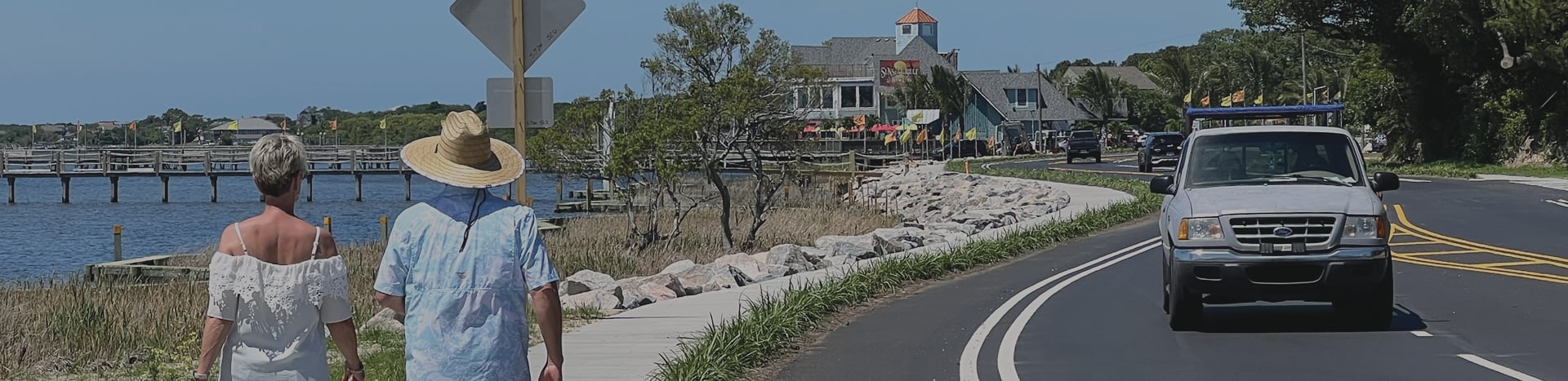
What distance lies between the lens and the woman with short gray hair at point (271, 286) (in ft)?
19.7

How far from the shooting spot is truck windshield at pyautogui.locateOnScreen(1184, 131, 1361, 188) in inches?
530

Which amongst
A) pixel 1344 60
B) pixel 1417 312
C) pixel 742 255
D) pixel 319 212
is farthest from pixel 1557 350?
pixel 1344 60

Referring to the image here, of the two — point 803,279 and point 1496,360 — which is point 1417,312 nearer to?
point 1496,360

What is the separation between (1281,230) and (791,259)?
9.64 meters

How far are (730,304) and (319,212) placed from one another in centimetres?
5030

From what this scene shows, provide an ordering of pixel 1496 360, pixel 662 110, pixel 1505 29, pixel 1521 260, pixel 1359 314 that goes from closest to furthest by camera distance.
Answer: pixel 1496 360 < pixel 1359 314 < pixel 1521 260 < pixel 662 110 < pixel 1505 29

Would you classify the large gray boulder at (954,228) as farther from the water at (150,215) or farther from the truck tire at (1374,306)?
the truck tire at (1374,306)

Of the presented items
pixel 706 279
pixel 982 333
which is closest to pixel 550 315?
pixel 982 333

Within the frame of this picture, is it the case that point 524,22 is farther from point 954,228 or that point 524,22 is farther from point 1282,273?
point 954,228

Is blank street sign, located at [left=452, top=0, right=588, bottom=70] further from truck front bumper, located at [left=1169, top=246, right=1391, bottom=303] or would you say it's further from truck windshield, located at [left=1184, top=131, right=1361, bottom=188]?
truck windshield, located at [left=1184, top=131, right=1361, bottom=188]

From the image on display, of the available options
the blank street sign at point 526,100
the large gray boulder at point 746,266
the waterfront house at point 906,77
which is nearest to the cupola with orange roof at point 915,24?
the waterfront house at point 906,77

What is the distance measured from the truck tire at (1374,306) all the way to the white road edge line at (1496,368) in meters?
1.12

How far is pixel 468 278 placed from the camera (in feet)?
19.7

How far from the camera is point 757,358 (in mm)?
11672
